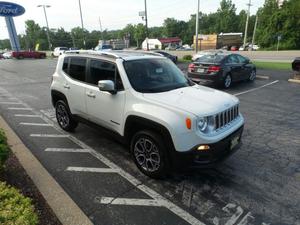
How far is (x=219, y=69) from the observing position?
10367 mm

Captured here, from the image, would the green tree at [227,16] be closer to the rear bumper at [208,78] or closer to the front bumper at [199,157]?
the rear bumper at [208,78]

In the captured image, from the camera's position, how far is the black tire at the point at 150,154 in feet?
11.4

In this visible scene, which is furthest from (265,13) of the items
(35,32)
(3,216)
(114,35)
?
(114,35)

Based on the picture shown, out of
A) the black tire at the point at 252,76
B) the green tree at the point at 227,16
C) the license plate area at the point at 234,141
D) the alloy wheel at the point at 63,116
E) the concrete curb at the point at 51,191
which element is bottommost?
the black tire at the point at 252,76

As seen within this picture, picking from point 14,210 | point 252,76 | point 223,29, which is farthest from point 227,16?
point 14,210

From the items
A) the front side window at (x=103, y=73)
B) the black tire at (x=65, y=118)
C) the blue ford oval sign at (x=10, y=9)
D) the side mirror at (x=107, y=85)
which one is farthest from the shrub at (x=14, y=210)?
the blue ford oval sign at (x=10, y=9)

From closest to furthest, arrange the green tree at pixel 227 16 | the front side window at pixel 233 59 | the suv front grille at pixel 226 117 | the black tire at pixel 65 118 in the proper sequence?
the suv front grille at pixel 226 117 → the black tire at pixel 65 118 → the front side window at pixel 233 59 → the green tree at pixel 227 16

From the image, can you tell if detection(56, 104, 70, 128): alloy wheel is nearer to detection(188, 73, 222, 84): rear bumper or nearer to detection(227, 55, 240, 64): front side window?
detection(188, 73, 222, 84): rear bumper

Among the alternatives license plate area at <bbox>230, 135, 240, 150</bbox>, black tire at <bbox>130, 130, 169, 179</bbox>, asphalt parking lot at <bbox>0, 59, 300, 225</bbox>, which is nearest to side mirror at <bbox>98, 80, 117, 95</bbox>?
black tire at <bbox>130, 130, 169, 179</bbox>

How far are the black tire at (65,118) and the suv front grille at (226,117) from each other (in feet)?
11.1

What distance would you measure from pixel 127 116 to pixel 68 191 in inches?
55.4

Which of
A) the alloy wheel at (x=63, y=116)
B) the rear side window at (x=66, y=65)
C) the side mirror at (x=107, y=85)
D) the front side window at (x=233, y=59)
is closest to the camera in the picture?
the side mirror at (x=107, y=85)

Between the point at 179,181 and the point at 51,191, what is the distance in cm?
189

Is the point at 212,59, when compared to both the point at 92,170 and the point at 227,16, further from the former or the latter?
the point at 227,16
